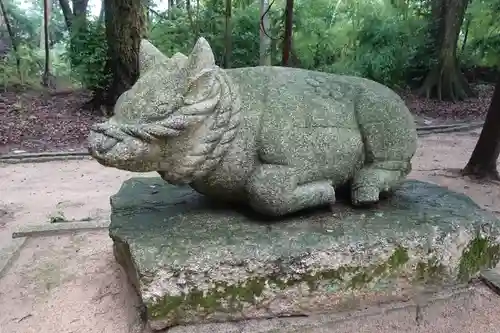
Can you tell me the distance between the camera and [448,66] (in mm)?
11195

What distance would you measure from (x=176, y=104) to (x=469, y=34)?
13572 mm

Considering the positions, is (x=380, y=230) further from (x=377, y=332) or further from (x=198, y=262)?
(x=198, y=262)

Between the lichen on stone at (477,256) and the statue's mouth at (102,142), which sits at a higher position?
the statue's mouth at (102,142)

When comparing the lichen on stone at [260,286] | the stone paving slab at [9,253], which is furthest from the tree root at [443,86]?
the stone paving slab at [9,253]

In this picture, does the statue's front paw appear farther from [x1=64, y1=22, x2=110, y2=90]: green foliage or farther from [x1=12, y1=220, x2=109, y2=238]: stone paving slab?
[x1=64, y1=22, x2=110, y2=90]: green foliage

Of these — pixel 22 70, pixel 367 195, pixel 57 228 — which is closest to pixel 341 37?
pixel 22 70

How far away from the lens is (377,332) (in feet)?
7.30

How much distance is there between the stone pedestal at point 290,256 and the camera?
208 cm

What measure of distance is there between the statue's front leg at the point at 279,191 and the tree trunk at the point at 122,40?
6.06 metres

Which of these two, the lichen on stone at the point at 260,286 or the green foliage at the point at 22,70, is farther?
the green foliage at the point at 22,70

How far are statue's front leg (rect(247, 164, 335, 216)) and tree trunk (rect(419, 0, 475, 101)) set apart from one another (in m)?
9.72

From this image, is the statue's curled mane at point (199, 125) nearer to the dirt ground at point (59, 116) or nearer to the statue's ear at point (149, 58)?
the statue's ear at point (149, 58)

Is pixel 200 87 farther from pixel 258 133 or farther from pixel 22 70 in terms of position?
pixel 22 70

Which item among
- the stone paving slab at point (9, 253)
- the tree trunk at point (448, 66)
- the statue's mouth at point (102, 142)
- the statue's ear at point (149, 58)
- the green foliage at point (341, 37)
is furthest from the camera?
the tree trunk at point (448, 66)
